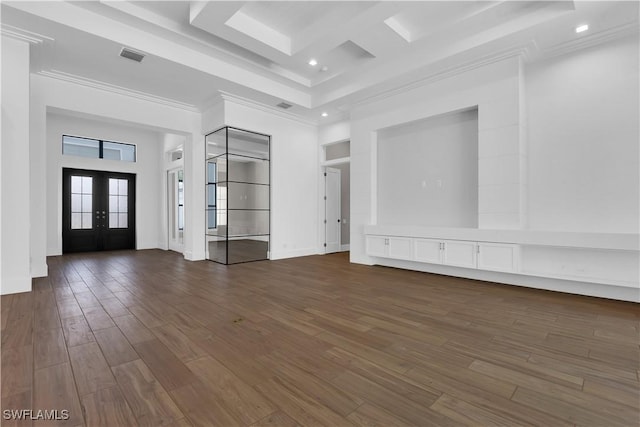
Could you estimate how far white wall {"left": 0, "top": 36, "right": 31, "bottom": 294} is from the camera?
3.82 m

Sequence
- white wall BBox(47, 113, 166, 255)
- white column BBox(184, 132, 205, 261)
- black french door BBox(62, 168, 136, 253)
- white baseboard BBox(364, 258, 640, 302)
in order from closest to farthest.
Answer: white baseboard BBox(364, 258, 640, 302)
white column BBox(184, 132, 205, 261)
white wall BBox(47, 113, 166, 255)
black french door BBox(62, 168, 136, 253)

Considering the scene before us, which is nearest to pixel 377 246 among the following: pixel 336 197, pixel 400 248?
pixel 400 248

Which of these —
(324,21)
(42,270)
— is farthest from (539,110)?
(42,270)

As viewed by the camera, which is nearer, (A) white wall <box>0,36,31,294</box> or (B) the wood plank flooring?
(B) the wood plank flooring

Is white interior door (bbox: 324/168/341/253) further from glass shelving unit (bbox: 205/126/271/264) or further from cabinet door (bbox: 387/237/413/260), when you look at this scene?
cabinet door (bbox: 387/237/413/260)

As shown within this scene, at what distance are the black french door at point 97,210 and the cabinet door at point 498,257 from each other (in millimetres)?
9379

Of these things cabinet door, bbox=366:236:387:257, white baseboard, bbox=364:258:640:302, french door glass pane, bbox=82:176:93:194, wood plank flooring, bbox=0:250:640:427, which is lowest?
wood plank flooring, bbox=0:250:640:427

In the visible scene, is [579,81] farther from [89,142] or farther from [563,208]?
[89,142]

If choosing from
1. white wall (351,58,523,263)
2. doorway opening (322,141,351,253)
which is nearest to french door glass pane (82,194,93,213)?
doorway opening (322,141,351,253)

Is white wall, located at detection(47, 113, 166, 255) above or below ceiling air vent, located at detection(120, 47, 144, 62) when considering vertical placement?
below

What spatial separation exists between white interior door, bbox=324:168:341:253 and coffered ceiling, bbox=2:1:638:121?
3006 mm

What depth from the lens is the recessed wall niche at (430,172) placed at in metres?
5.18

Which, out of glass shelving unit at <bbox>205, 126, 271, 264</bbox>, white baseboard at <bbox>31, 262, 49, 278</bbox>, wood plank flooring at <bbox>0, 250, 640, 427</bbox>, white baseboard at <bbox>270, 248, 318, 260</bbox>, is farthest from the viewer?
white baseboard at <bbox>270, 248, 318, 260</bbox>

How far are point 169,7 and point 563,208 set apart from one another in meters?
6.15
